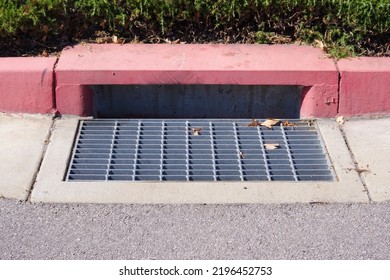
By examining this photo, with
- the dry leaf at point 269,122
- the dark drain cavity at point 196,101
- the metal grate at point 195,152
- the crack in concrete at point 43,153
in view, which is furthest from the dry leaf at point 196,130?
the crack in concrete at point 43,153

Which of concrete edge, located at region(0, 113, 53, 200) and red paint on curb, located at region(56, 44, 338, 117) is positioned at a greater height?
red paint on curb, located at region(56, 44, 338, 117)

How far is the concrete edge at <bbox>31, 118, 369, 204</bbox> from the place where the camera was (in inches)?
173

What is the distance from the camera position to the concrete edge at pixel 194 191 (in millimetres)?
4398

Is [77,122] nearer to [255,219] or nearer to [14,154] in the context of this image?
[14,154]

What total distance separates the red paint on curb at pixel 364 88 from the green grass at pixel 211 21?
26 centimetres

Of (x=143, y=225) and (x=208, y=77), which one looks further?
(x=208, y=77)

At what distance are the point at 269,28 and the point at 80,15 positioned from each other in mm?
1280

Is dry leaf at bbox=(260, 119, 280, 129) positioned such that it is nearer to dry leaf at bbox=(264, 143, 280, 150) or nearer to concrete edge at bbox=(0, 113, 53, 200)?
dry leaf at bbox=(264, 143, 280, 150)

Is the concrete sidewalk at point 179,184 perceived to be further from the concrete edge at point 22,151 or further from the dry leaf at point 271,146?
the dry leaf at point 271,146

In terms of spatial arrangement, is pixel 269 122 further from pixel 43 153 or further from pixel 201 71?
pixel 43 153

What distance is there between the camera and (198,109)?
5.34m

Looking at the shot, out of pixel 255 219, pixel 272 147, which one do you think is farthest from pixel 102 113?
pixel 255 219

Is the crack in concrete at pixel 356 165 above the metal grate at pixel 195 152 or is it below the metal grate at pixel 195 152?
above

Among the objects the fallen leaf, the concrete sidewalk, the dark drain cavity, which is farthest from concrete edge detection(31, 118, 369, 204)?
the fallen leaf
